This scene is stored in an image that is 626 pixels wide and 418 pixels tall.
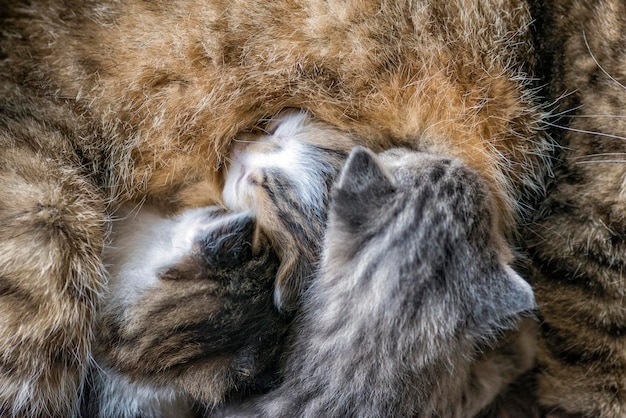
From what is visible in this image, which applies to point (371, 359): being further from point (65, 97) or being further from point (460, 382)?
point (65, 97)

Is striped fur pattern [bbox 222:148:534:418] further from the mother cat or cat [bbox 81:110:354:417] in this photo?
the mother cat

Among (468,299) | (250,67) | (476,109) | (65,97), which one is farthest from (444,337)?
(65,97)

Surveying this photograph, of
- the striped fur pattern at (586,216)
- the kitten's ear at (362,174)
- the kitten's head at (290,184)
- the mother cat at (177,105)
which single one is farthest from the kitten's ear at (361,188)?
the striped fur pattern at (586,216)

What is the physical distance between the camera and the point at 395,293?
1133 mm

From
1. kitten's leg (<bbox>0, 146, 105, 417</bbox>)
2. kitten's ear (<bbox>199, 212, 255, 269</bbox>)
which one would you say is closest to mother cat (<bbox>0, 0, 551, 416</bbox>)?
kitten's leg (<bbox>0, 146, 105, 417</bbox>)

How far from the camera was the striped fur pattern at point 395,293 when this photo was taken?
3.73 ft

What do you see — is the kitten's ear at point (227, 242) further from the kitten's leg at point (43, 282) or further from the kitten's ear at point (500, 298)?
the kitten's ear at point (500, 298)

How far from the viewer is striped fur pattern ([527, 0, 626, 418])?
1.38 meters

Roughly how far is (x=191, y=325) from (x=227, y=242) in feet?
0.59

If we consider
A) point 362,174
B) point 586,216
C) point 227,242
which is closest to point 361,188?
point 362,174

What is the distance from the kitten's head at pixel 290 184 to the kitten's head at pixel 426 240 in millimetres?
71

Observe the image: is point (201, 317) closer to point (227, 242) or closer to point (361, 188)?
point (227, 242)

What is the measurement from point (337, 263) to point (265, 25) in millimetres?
556

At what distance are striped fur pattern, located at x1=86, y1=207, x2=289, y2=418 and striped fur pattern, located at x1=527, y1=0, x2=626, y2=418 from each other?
69 centimetres
